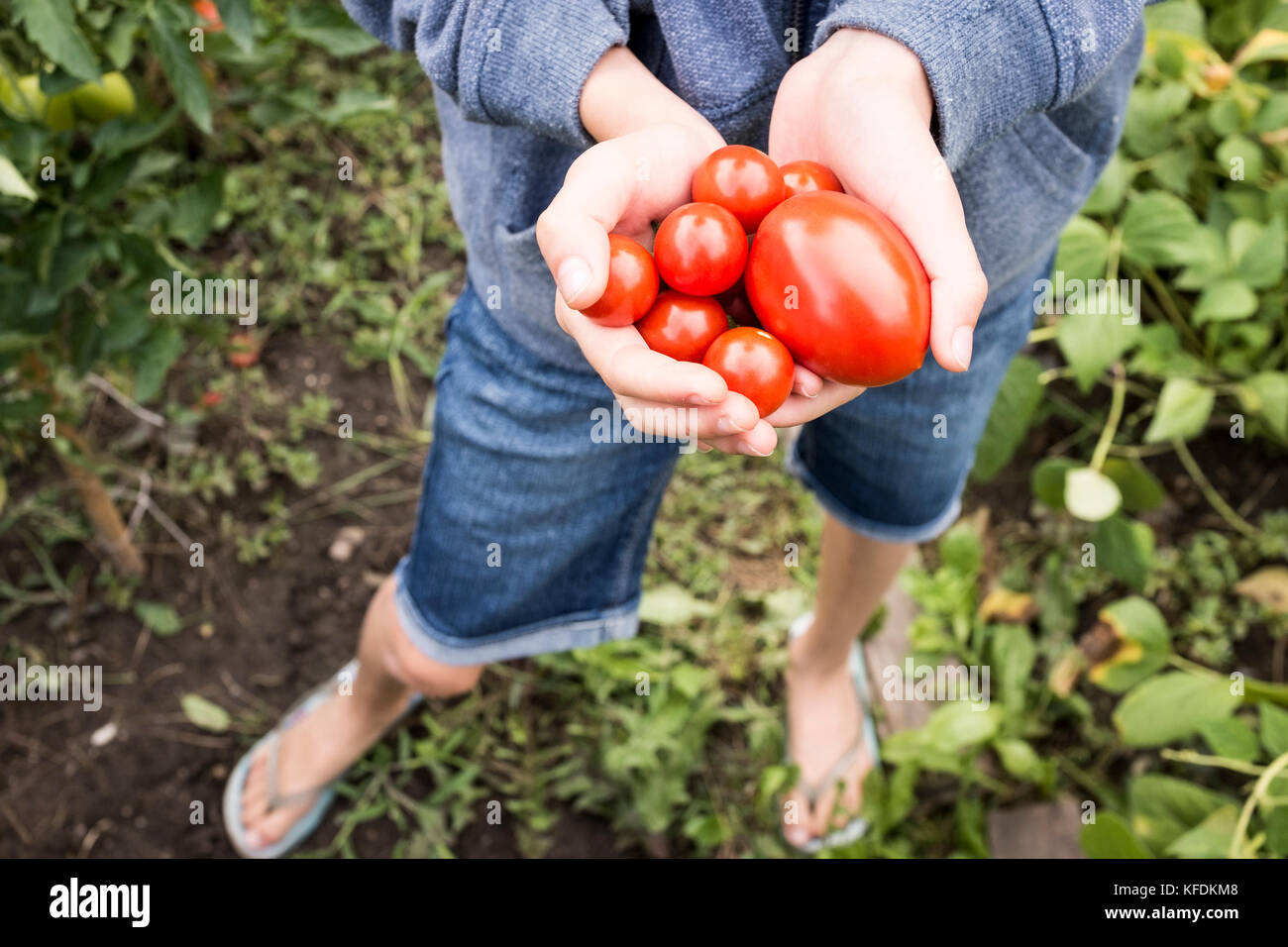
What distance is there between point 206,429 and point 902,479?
157cm

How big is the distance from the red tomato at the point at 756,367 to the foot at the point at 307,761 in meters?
1.07

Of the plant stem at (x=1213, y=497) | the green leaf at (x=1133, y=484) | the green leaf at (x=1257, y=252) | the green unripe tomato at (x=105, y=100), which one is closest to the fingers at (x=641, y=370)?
the green unripe tomato at (x=105, y=100)

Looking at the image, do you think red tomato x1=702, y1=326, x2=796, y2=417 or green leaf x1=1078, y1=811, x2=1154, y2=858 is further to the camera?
green leaf x1=1078, y1=811, x2=1154, y2=858

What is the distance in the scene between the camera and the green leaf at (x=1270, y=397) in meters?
1.97

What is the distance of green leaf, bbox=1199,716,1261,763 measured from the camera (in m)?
1.59

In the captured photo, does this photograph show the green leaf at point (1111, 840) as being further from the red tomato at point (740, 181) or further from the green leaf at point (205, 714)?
the green leaf at point (205, 714)

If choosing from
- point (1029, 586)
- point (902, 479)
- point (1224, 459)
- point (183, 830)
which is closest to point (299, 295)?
point (183, 830)

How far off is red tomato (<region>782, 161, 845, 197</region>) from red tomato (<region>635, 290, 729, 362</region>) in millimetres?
150

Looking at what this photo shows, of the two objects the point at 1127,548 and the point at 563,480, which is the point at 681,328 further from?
the point at 1127,548

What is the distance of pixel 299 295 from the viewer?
2465 millimetres

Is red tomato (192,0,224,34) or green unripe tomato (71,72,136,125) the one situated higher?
red tomato (192,0,224,34)

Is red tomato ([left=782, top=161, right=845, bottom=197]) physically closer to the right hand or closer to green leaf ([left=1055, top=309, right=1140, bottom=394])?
the right hand

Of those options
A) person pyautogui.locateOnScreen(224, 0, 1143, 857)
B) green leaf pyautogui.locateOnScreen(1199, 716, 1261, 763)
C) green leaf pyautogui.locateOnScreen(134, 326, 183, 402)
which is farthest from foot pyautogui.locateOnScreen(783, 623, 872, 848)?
green leaf pyautogui.locateOnScreen(134, 326, 183, 402)

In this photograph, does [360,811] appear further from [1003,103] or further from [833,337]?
[1003,103]
